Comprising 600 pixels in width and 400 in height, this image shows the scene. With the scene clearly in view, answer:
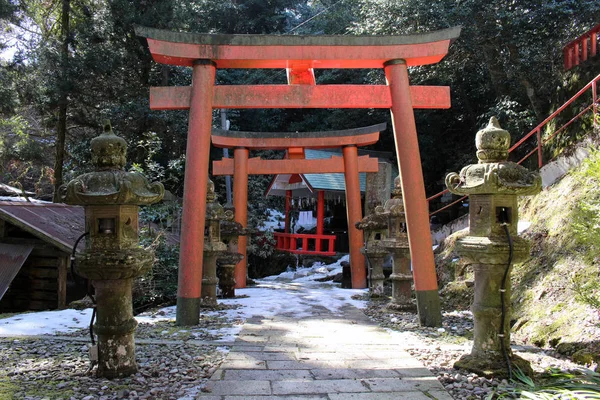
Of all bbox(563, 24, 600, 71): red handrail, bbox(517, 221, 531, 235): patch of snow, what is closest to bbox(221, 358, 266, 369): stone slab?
bbox(517, 221, 531, 235): patch of snow

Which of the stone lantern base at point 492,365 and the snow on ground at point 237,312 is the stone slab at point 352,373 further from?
the snow on ground at point 237,312

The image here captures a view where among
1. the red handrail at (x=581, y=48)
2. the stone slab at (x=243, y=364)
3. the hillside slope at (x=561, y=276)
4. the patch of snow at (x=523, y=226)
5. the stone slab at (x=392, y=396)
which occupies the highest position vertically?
the red handrail at (x=581, y=48)

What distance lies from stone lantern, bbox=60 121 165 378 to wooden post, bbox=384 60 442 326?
11.6 feet

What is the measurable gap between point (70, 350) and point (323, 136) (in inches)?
334

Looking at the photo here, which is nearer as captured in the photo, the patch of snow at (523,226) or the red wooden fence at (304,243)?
the patch of snow at (523,226)

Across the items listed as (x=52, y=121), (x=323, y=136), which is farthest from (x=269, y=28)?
(x=323, y=136)

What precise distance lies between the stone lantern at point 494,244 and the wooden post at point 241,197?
7.82 meters

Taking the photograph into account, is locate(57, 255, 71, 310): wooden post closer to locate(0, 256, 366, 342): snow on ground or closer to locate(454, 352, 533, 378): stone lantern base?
locate(0, 256, 366, 342): snow on ground

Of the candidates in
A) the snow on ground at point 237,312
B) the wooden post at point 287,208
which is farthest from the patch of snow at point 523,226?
the wooden post at point 287,208

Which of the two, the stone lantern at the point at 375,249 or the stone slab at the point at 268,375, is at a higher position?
the stone lantern at the point at 375,249

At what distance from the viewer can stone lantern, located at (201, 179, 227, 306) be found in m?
7.61

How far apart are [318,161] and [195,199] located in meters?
6.62

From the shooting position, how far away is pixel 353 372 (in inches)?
156

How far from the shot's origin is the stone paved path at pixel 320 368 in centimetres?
345
